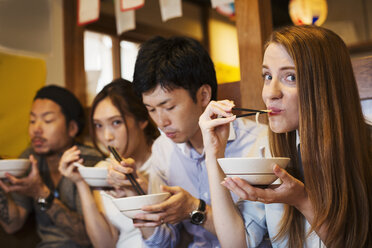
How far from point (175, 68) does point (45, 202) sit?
3.36ft

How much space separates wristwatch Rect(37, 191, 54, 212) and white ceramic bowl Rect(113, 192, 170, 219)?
31.5 inches

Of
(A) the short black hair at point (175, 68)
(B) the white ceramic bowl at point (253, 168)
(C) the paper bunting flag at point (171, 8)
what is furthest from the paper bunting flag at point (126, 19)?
(B) the white ceramic bowl at point (253, 168)

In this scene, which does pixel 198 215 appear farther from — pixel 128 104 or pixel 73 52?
pixel 73 52

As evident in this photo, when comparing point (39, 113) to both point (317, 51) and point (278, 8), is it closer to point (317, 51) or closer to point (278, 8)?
A: point (317, 51)

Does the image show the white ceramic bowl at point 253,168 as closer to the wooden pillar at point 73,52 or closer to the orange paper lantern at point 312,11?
the wooden pillar at point 73,52

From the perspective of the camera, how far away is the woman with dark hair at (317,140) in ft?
3.43

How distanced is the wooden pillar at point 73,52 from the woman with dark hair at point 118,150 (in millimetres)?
692

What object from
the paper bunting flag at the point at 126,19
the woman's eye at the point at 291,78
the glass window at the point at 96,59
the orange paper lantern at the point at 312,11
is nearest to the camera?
the woman's eye at the point at 291,78

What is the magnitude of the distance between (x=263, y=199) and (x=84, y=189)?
3.40ft

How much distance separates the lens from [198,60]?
4.78 feet

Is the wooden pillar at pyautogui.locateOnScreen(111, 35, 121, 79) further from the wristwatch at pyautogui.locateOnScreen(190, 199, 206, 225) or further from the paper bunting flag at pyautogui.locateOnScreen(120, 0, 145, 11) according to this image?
the wristwatch at pyautogui.locateOnScreen(190, 199, 206, 225)

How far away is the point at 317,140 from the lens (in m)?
1.08

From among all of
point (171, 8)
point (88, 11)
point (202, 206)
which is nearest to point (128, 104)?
point (171, 8)

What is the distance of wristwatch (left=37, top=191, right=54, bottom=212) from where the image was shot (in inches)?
78.9
